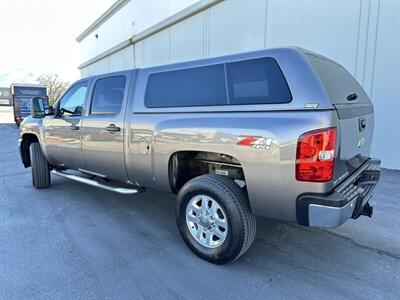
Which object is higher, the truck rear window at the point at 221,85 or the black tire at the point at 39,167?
the truck rear window at the point at 221,85

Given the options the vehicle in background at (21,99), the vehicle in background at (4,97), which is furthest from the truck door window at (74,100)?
the vehicle in background at (4,97)

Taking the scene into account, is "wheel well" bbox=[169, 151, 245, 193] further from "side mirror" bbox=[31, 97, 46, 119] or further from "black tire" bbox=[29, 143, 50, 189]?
"black tire" bbox=[29, 143, 50, 189]

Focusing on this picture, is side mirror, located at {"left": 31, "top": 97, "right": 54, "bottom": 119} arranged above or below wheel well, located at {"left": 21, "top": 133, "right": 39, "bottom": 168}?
above

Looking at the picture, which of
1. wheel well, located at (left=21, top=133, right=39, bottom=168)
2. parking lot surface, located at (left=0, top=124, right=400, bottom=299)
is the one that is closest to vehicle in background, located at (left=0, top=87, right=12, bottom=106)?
wheel well, located at (left=21, top=133, right=39, bottom=168)

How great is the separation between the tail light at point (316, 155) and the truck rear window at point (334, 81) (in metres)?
0.37

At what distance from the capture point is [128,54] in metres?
17.6

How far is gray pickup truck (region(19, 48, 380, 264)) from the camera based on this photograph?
241 centimetres

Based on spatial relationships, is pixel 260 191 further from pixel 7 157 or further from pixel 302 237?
pixel 7 157

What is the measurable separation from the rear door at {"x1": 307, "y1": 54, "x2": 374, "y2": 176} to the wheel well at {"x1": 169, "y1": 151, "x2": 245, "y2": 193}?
1020mm

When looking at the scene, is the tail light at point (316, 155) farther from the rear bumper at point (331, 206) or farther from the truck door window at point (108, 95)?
the truck door window at point (108, 95)

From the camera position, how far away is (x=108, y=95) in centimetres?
428

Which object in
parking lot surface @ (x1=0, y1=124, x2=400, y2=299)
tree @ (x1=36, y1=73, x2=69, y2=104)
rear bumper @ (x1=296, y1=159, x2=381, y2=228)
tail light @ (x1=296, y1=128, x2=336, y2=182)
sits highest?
tree @ (x1=36, y1=73, x2=69, y2=104)

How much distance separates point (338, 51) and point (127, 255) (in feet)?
21.7

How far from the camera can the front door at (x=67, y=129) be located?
4678 mm
